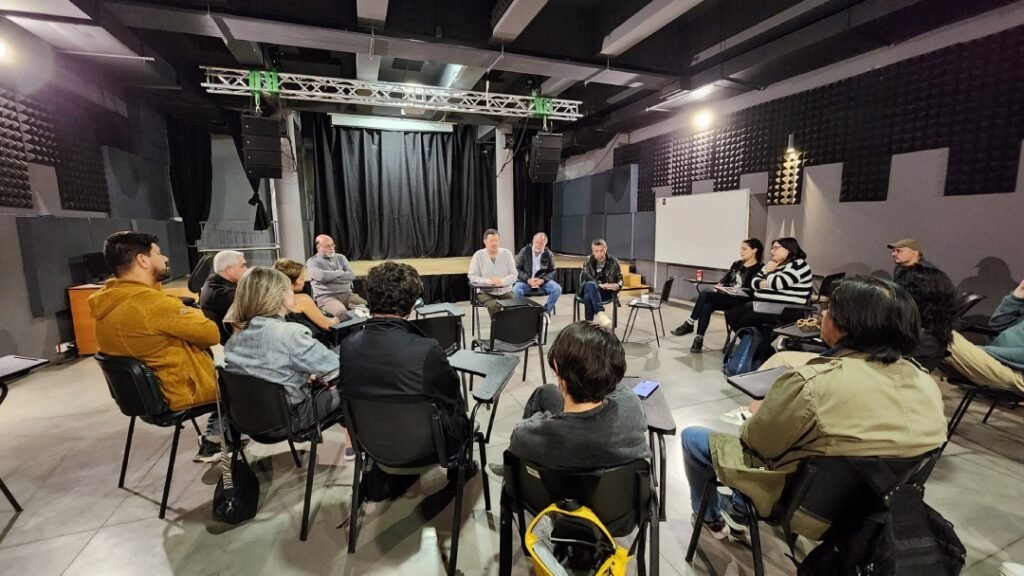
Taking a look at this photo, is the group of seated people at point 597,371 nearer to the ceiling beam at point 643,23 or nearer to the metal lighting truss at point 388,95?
the ceiling beam at point 643,23

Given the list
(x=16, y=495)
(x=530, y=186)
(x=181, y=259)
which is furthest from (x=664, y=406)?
(x=530, y=186)

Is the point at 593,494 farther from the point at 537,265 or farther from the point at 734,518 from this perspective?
the point at 537,265

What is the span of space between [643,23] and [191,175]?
22.8 feet

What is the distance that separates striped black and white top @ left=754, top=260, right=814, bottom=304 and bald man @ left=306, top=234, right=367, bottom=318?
12.2ft

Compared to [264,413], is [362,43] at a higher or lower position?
higher

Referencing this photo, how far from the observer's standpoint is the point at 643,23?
3.78 m

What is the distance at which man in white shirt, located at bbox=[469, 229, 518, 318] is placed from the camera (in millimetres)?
4230

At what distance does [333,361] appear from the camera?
186 centimetres

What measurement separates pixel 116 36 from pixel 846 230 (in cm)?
703

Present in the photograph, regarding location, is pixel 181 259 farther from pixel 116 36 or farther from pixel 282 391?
pixel 282 391

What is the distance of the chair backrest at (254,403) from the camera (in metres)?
1.70

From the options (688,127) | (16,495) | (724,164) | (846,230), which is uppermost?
(688,127)

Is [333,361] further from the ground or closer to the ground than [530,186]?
closer to the ground

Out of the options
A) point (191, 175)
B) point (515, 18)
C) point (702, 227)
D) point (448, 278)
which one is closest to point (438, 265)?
point (448, 278)
